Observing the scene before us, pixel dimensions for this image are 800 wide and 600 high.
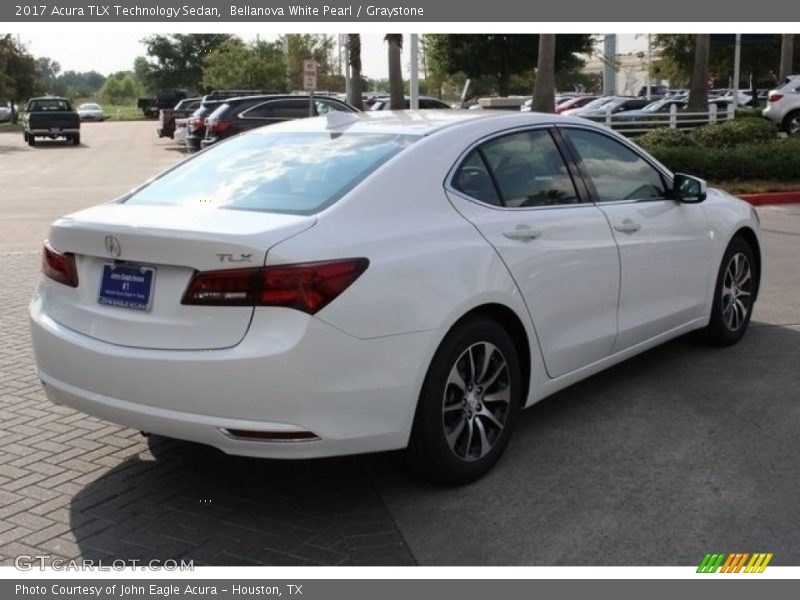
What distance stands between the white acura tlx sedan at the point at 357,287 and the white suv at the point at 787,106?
21889 mm

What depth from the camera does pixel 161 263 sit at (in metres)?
3.81

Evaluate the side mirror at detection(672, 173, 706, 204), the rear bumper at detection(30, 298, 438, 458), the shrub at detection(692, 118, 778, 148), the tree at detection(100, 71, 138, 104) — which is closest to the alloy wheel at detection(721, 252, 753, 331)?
the side mirror at detection(672, 173, 706, 204)

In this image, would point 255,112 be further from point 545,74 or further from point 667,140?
point 667,140

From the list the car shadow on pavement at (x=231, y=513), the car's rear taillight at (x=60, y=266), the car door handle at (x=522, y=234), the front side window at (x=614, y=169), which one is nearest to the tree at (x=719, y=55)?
the front side window at (x=614, y=169)

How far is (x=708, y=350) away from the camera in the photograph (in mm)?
6422

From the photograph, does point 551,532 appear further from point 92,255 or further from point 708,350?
point 708,350

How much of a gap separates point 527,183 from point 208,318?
189 centimetres

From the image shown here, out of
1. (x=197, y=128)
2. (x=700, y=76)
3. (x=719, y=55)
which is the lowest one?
(x=197, y=128)

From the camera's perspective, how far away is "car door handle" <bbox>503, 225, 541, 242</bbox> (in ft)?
14.7

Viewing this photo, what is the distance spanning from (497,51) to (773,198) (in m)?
29.3

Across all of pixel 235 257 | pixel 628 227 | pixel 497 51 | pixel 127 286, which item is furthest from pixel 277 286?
pixel 497 51

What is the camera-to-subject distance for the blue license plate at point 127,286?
12.7ft

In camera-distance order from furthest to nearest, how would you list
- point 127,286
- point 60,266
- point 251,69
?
point 251,69 < point 60,266 < point 127,286

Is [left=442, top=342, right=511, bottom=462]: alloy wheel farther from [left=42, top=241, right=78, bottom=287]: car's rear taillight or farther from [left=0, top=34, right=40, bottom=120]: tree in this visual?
[left=0, top=34, right=40, bottom=120]: tree
